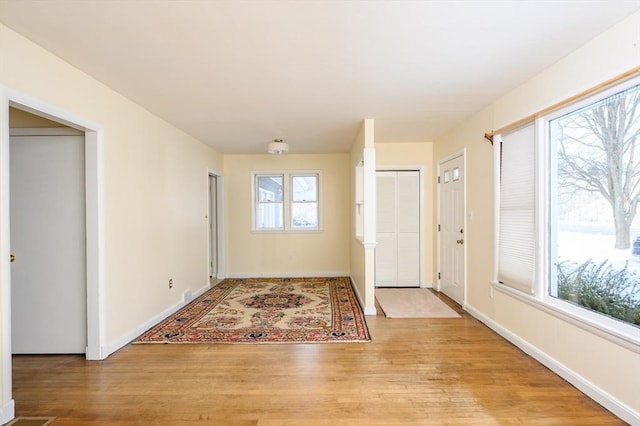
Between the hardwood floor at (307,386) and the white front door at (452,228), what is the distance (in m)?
1.39

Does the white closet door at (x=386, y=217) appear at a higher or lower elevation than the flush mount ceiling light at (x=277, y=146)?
lower

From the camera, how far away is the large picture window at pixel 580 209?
2.05m

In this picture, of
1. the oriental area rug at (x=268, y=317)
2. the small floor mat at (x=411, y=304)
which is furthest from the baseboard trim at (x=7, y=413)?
the small floor mat at (x=411, y=304)

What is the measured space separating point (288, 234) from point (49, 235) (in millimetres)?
3919

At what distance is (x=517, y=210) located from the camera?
10.0 feet

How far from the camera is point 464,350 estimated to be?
116 inches

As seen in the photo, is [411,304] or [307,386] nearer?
[307,386]

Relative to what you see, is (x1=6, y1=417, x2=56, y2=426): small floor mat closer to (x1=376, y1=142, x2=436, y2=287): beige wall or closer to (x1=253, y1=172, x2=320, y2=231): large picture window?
(x1=253, y1=172, x2=320, y2=231): large picture window

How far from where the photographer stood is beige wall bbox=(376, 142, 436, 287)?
17.5ft

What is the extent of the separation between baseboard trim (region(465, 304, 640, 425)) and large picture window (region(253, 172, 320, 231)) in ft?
12.6

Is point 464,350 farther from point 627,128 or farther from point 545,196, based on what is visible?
point 627,128

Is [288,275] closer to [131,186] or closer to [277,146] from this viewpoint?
[277,146]

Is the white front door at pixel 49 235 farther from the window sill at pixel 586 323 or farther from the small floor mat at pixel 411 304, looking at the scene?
the window sill at pixel 586 323

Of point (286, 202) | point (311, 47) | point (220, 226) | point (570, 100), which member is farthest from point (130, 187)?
point (570, 100)
